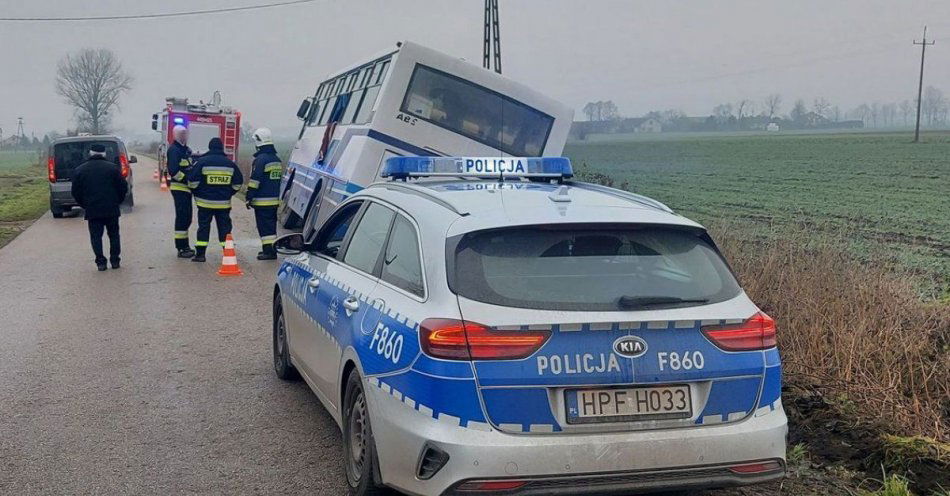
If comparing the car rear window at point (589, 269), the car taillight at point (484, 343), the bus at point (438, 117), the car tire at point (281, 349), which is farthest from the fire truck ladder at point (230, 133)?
the car taillight at point (484, 343)

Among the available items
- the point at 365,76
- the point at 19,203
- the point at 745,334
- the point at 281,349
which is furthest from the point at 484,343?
the point at 19,203

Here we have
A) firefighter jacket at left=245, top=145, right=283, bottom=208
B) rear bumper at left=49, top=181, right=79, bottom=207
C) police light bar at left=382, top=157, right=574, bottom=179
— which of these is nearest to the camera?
police light bar at left=382, top=157, right=574, bottom=179

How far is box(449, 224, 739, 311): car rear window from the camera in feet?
12.6

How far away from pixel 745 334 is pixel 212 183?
10.8 meters

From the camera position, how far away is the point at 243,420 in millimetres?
5988

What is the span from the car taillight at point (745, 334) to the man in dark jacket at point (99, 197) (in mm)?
10652

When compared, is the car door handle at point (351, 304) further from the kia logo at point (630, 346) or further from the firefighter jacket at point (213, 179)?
the firefighter jacket at point (213, 179)

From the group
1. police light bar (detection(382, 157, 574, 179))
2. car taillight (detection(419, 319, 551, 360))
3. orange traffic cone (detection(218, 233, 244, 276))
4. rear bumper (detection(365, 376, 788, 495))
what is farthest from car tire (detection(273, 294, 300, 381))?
orange traffic cone (detection(218, 233, 244, 276))

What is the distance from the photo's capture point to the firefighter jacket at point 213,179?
13.5 meters

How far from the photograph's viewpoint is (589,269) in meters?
3.97

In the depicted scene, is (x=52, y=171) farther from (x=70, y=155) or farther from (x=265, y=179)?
(x=265, y=179)

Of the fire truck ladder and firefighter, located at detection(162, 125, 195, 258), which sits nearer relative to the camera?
firefighter, located at detection(162, 125, 195, 258)

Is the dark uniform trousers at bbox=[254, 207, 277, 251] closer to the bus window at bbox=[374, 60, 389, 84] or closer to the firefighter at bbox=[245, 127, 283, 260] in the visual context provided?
the firefighter at bbox=[245, 127, 283, 260]

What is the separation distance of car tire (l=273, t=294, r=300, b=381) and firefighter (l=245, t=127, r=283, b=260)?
22.9ft
